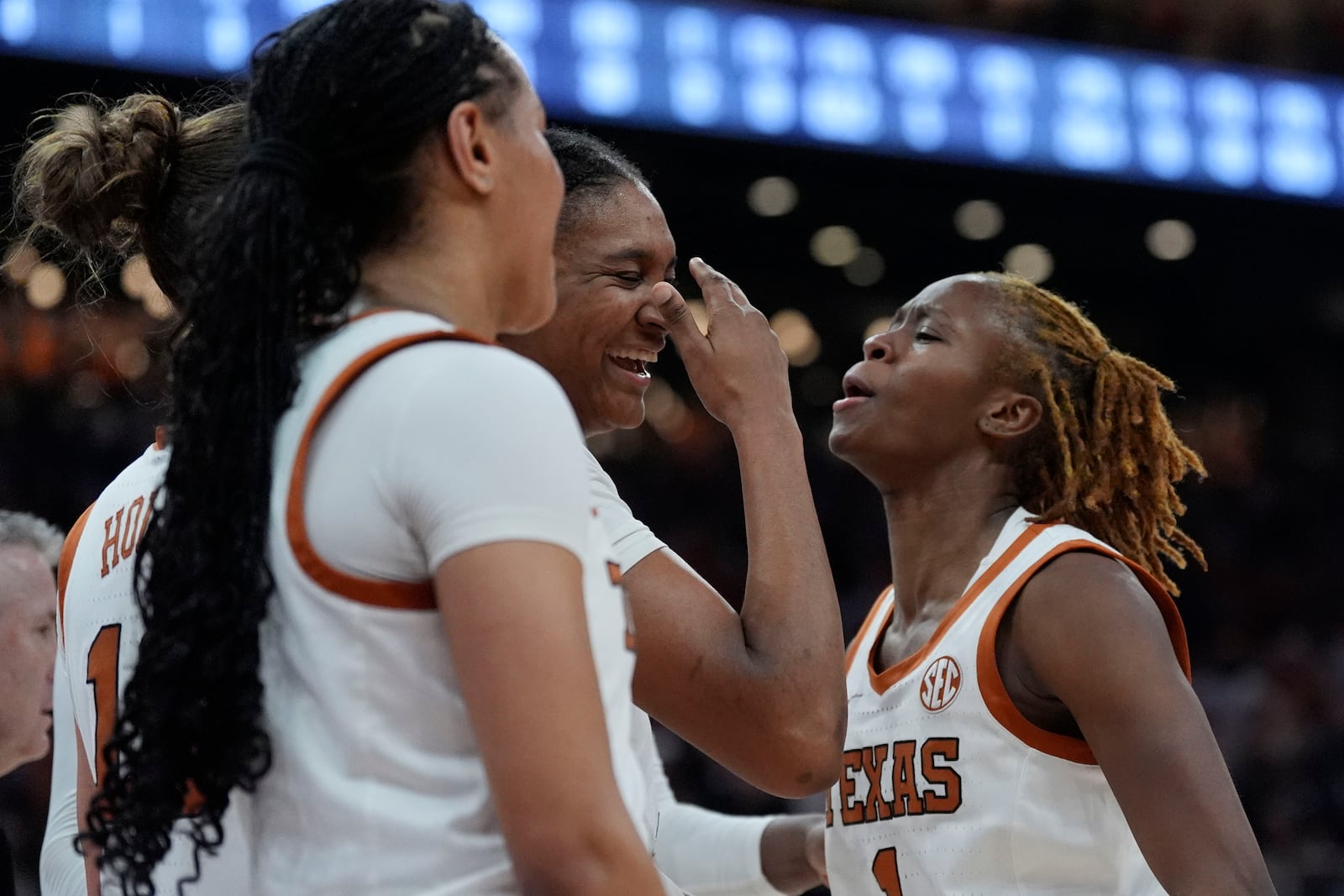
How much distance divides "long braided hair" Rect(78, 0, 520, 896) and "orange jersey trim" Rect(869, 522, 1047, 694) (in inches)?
52.4

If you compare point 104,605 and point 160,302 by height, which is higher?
point 160,302

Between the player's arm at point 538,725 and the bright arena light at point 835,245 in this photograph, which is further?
the bright arena light at point 835,245

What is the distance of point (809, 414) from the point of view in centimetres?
1367

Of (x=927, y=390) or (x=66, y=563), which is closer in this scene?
(x=66, y=563)

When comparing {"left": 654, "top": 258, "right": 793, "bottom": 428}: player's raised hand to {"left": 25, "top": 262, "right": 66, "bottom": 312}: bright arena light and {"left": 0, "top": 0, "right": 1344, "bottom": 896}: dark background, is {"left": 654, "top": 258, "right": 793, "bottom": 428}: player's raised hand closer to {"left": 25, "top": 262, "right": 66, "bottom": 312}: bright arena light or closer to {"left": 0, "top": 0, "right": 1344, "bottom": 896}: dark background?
{"left": 0, "top": 0, "right": 1344, "bottom": 896}: dark background

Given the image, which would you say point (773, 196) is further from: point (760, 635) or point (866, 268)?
point (760, 635)

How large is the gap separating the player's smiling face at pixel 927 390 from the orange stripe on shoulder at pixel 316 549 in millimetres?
1552

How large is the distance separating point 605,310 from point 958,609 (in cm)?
74

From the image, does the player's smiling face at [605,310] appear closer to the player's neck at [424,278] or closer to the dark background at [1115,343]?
the player's neck at [424,278]

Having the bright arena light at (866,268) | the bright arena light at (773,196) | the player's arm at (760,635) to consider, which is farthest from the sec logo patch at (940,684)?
the bright arena light at (866,268)

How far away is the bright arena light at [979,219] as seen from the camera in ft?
31.5

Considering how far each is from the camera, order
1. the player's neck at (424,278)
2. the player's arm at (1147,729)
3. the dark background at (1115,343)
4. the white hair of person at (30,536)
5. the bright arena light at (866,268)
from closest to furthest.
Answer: the player's neck at (424,278), the player's arm at (1147,729), the white hair of person at (30,536), the dark background at (1115,343), the bright arena light at (866,268)

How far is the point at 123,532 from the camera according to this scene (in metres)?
1.69

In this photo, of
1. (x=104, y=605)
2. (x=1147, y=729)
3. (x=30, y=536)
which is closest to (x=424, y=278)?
(x=104, y=605)
